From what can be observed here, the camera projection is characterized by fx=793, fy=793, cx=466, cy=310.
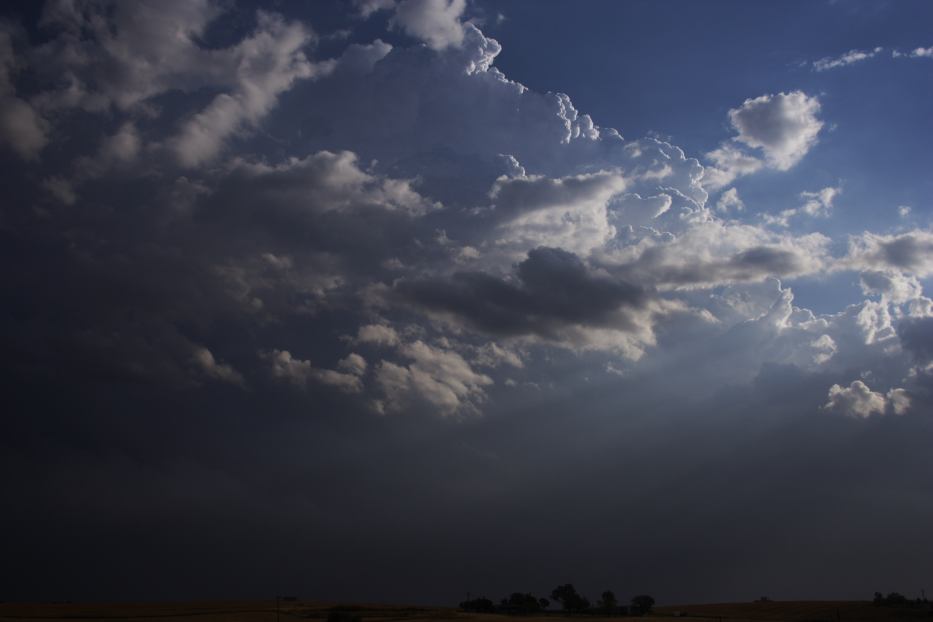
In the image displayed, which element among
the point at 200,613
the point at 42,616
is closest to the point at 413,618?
the point at 200,613

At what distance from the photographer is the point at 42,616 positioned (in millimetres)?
112938

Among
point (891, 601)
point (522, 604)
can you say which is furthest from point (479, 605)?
point (891, 601)

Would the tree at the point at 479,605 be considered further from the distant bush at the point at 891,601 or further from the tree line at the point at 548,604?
the distant bush at the point at 891,601

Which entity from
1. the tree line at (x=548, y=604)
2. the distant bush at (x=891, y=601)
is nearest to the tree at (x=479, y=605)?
the tree line at (x=548, y=604)

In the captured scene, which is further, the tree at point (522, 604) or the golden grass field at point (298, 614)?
the tree at point (522, 604)

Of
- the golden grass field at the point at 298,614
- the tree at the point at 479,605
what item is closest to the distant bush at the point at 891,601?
the golden grass field at the point at 298,614

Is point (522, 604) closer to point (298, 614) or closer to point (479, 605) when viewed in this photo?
point (479, 605)

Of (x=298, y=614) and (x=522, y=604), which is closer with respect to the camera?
(x=298, y=614)

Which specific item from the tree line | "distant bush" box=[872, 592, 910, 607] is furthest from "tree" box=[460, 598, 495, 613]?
"distant bush" box=[872, 592, 910, 607]

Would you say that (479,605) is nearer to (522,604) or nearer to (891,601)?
(522,604)

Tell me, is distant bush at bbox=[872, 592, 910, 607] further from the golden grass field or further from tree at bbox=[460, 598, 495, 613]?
tree at bbox=[460, 598, 495, 613]

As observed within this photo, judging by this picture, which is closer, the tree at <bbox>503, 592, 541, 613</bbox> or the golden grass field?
the golden grass field

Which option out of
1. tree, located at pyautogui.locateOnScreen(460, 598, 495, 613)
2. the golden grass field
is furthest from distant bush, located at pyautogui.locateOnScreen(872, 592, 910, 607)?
tree, located at pyautogui.locateOnScreen(460, 598, 495, 613)

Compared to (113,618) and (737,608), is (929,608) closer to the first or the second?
(737,608)
